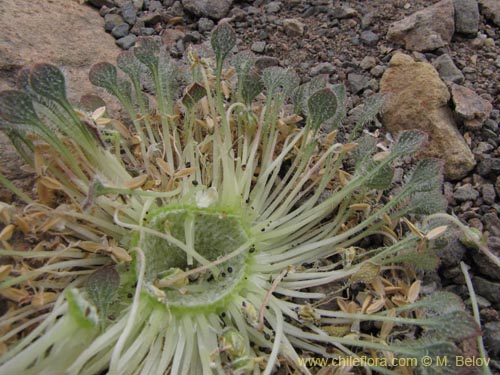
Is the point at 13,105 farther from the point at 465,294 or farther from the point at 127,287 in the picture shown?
the point at 465,294

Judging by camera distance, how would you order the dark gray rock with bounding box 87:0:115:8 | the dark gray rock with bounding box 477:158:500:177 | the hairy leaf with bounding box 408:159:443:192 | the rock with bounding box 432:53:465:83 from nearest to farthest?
the hairy leaf with bounding box 408:159:443:192, the dark gray rock with bounding box 477:158:500:177, the rock with bounding box 432:53:465:83, the dark gray rock with bounding box 87:0:115:8

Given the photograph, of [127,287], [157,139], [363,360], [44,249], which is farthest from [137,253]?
[363,360]

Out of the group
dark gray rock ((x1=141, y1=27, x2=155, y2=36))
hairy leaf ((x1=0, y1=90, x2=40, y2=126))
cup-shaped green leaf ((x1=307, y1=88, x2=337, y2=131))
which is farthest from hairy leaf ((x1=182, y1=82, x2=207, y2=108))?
dark gray rock ((x1=141, y1=27, x2=155, y2=36))

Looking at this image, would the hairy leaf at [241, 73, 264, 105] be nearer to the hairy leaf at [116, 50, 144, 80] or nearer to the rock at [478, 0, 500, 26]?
the hairy leaf at [116, 50, 144, 80]

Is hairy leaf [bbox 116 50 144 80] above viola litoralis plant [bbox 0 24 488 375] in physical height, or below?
above

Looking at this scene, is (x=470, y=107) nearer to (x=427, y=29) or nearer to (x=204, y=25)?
(x=427, y=29)

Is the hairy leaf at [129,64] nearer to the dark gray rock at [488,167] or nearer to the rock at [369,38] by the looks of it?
the rock at [369,38]

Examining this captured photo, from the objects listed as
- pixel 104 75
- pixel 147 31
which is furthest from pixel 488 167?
pixel 147 31
